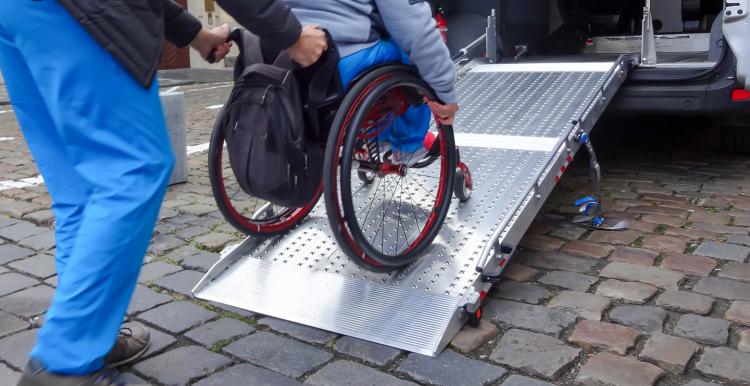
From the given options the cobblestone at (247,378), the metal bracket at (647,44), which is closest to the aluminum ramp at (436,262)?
the cobblestone at (247,378)

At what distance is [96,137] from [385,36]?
46.8 inches

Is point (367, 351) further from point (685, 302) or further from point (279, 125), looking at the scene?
point (685, 302)

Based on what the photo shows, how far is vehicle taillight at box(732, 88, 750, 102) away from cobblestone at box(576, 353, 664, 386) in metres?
2.49

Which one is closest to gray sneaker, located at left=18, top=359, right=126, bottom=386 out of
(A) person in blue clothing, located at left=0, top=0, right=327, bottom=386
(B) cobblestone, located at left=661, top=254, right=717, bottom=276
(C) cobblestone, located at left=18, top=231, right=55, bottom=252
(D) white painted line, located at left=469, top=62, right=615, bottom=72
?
(A) person in blue clothing, located at left=0, top=0, right=327, bottom=386

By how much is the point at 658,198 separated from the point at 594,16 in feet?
9.86

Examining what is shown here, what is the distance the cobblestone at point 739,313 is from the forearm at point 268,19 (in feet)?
6.15

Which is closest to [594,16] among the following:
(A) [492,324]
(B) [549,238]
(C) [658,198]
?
(C) [658,198]

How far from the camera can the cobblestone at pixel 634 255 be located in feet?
11.2

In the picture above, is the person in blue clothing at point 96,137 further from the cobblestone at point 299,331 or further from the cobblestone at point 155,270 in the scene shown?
the cobblestone at point 155,270

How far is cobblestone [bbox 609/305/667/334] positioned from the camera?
272 centimetres

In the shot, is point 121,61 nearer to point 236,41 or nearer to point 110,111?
point 110,111

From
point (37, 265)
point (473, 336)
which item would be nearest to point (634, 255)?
point (473, 336)

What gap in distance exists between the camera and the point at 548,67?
510cm

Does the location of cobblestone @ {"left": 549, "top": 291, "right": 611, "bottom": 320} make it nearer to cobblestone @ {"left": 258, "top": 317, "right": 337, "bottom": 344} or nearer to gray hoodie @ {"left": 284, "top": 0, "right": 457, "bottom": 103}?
cobblestone @ {"left": 258, "top": 317, "right": 337, "bottom": 344}
